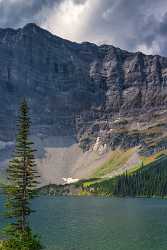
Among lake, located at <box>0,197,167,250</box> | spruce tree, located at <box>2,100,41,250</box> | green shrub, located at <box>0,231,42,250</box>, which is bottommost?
lake, located at <box>0,197,167,250</box>

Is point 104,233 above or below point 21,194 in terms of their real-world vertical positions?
below

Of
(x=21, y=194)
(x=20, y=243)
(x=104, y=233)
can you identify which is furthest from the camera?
(x=104, y=233)

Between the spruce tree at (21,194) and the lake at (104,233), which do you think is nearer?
the spruce tree at (21,194)

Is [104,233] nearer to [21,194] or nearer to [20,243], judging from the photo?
[21,194]

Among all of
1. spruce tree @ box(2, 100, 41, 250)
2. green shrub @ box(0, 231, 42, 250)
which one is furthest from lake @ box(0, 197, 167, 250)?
green shrub @ box(0, 231, 42, 250)

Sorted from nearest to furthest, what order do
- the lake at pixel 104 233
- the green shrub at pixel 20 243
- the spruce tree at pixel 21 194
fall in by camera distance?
the green shrub at pixel 20 243, the spruce tree at pixel 21 194, the lake at pixel 104 233

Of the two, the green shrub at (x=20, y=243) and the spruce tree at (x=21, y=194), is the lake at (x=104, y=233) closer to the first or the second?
the spruce tree at (x=21, y=194)

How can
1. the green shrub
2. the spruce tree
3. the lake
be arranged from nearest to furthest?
the green shrub < the spruce tree < the lake

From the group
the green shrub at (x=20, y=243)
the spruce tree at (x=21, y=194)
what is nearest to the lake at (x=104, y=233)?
the spruce tree at (x=21, y=194)

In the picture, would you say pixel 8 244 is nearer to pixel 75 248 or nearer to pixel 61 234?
pixel 75 248

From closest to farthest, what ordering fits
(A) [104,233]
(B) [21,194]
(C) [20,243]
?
1. (C) [20,243]
2. (B) [21,194]
3. (A) [104,233]

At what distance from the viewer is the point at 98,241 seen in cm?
10294

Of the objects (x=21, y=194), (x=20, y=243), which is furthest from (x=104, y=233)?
(x=20, y=243)

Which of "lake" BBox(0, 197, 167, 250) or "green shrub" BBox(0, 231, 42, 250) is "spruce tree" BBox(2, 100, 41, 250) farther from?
"lake" BBox(0, 197, 167, 250)
